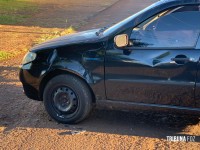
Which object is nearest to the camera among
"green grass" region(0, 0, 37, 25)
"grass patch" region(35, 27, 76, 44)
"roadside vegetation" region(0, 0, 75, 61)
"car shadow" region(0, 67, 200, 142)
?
"car shadow" region(0, 67, 200, 142)

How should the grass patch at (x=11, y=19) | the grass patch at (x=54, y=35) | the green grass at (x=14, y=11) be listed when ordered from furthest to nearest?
the green grass at (x=14, y=11), the grass patch at (x=11, y=19), the grass patch at (x=54, y=35)

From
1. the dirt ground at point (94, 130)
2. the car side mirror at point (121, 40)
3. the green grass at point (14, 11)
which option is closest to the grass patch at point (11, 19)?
the green grass at point (14, 11)

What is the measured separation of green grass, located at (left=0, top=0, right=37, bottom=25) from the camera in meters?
16.0

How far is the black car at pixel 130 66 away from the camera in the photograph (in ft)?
15.4

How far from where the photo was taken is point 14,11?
1888cm

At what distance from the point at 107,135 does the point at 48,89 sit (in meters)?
1.04

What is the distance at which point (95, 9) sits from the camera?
20406 millimetres

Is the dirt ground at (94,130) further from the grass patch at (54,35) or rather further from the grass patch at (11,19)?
the grass patch at (11,19)

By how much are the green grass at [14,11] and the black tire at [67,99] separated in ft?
33.9

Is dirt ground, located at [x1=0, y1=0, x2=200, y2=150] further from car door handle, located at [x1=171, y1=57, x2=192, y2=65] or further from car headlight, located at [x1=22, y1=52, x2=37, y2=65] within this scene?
car door handle, located at [x1=171, y1=57, x2=192, y2=65]

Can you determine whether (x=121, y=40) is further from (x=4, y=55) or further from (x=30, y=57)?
(x=4, y=55)

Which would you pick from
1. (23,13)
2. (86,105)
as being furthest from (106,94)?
(23,13)

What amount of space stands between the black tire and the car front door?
38cm

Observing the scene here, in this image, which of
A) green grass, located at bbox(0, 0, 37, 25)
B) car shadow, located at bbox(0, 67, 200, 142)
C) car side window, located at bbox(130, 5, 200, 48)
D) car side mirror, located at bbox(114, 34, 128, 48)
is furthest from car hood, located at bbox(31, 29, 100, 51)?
green grass, located at bbox(0, 0, 37, 25)
